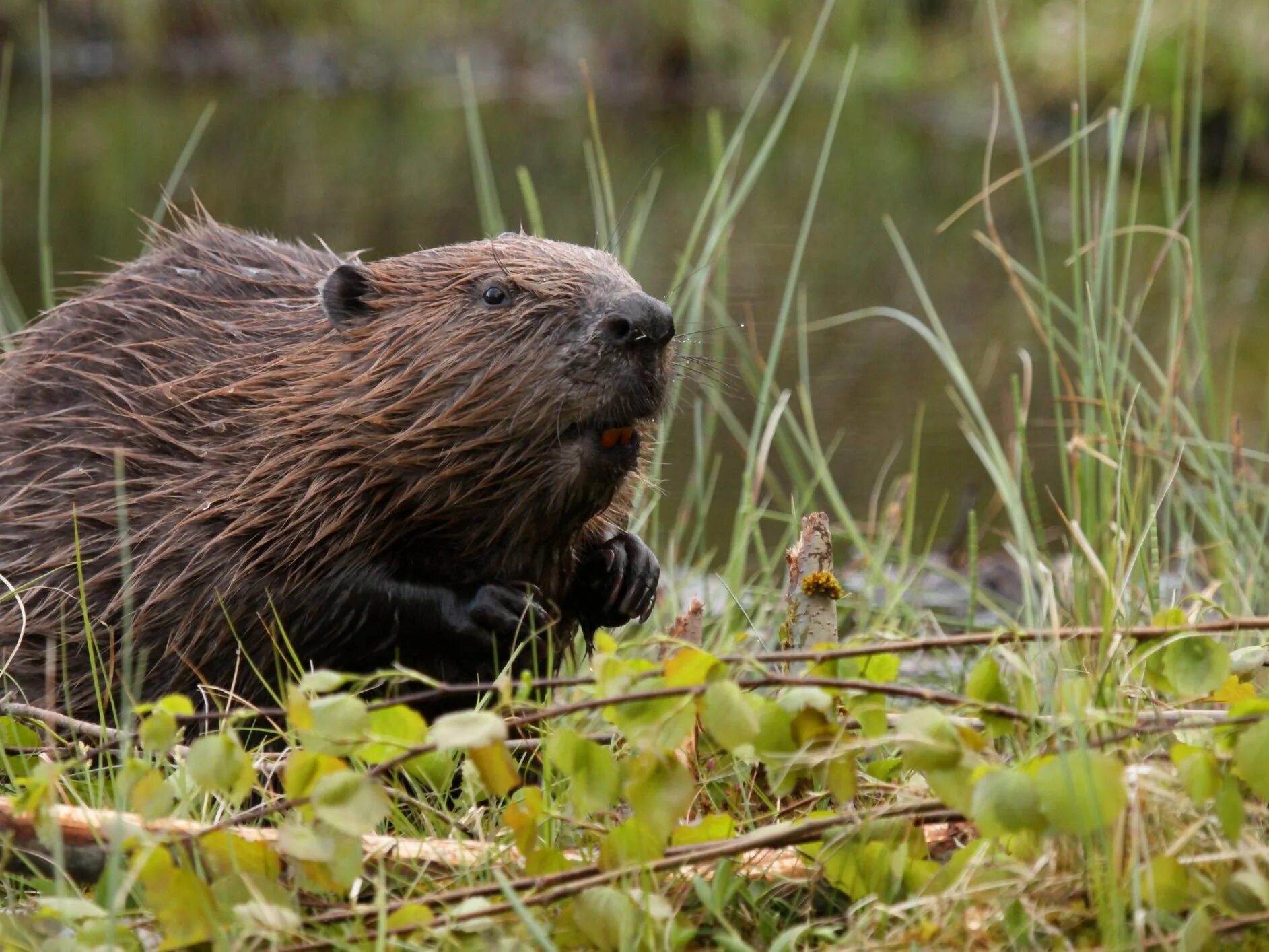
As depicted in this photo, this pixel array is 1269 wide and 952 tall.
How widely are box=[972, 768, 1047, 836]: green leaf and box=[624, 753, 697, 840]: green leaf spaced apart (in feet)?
0.90

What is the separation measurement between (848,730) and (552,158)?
10230 millimetres

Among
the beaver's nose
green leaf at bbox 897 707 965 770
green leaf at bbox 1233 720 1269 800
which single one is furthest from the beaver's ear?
green leaf at bbox 1233 720 1269 800

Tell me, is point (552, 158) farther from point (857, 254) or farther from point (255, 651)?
point (255, 651)

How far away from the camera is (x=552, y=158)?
1183 cm

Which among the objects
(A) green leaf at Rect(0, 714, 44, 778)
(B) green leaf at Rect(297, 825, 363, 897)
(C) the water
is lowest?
(C) the water

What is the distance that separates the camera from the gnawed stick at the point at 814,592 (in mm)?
2139

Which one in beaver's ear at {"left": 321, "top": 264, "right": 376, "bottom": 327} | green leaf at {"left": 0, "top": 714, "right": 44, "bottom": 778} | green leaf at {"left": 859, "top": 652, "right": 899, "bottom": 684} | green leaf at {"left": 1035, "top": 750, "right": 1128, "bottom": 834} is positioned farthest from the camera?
beaver's ear at {"left": 321, "top": 264, "right": 376, "bottom": 327}

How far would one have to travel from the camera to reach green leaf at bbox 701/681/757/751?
154cm

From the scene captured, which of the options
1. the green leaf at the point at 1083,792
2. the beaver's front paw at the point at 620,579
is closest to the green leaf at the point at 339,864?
the green leaf at the point at 1083,792

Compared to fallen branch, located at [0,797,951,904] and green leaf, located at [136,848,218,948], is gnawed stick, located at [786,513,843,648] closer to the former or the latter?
fallen branch, located at [0,797,951,904]

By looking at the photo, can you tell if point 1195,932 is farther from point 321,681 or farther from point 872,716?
point 321,681

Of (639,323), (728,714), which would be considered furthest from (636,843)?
(639,323)

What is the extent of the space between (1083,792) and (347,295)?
145 centimetres

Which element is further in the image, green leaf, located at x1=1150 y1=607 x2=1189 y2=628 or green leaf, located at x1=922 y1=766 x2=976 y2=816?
green leaf, located at x1=1150 y1=607 x2=1189 y2=628
